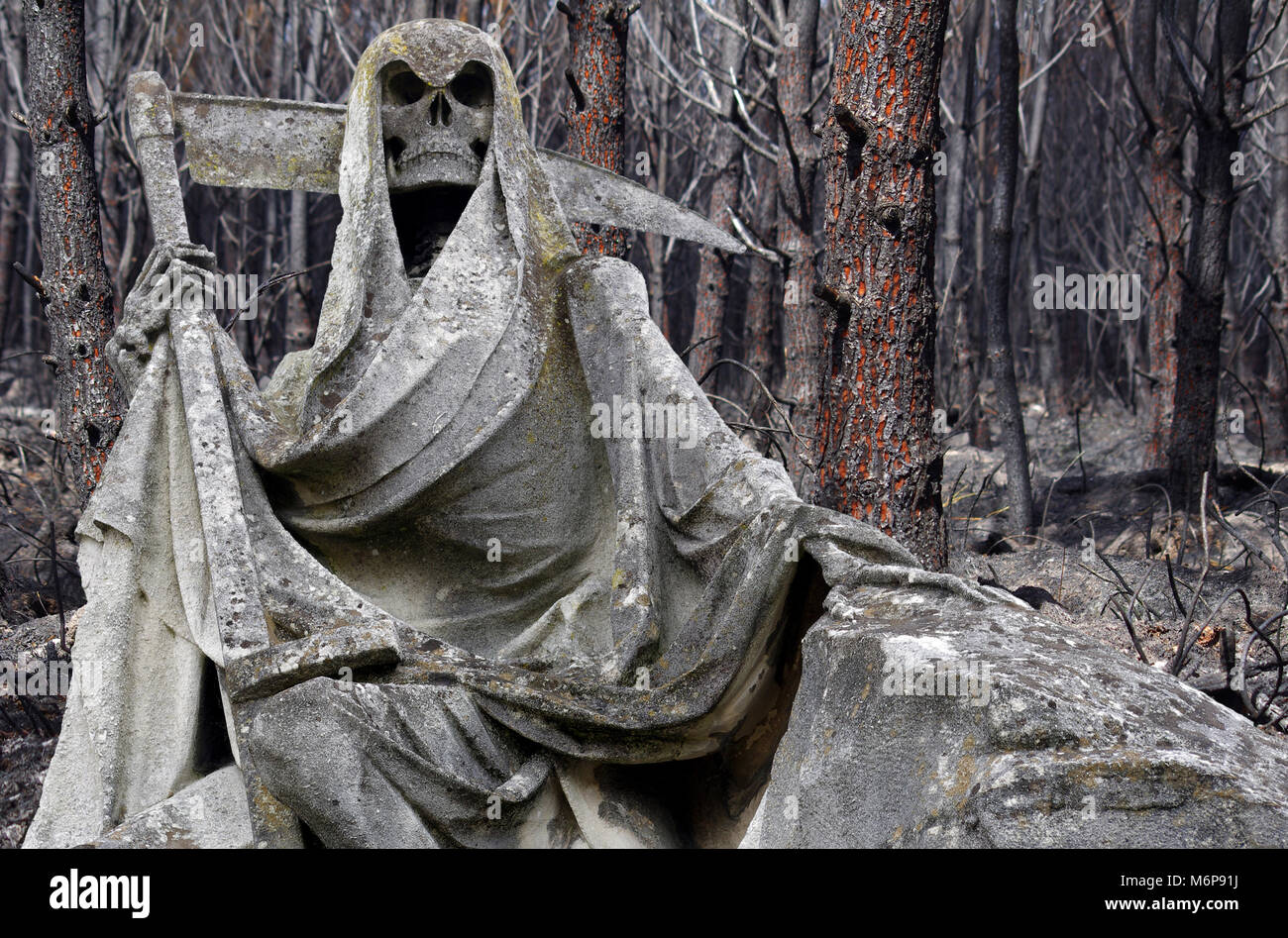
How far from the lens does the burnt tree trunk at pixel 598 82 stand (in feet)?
24.2

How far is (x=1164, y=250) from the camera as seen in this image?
9992mm

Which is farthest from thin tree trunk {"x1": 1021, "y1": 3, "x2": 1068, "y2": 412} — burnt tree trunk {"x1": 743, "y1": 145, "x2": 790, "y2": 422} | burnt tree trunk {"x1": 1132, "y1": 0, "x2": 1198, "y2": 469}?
burnt tree trunk {"x1": 1132, "y1": 0, "x2": 1198, "y2": 469}

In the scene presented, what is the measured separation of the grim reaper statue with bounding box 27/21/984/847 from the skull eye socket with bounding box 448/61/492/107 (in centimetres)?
1

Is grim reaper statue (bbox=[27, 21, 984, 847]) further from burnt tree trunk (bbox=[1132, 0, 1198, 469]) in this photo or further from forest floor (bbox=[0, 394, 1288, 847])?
burnt tree trunk (bbox=[1132, 0, 1198, 469])

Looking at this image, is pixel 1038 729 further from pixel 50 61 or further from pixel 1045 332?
pixel 1045 332

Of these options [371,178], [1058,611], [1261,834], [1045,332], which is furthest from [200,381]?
[1045,332]

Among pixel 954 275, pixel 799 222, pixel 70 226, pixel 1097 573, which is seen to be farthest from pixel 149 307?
pixel 954 275

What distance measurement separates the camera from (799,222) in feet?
27.2

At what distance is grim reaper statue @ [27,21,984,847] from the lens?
3639 mm

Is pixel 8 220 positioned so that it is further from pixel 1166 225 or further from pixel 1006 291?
pixel 1166 225

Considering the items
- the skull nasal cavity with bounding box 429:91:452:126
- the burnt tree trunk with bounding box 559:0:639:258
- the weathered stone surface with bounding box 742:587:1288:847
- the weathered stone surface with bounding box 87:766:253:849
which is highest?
the burnt tree trunk with bounding box 559:0:639:258

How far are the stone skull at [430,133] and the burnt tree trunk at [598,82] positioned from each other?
8.44ft

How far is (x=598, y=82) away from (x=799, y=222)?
1566mm

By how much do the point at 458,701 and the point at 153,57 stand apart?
10.3 meters
